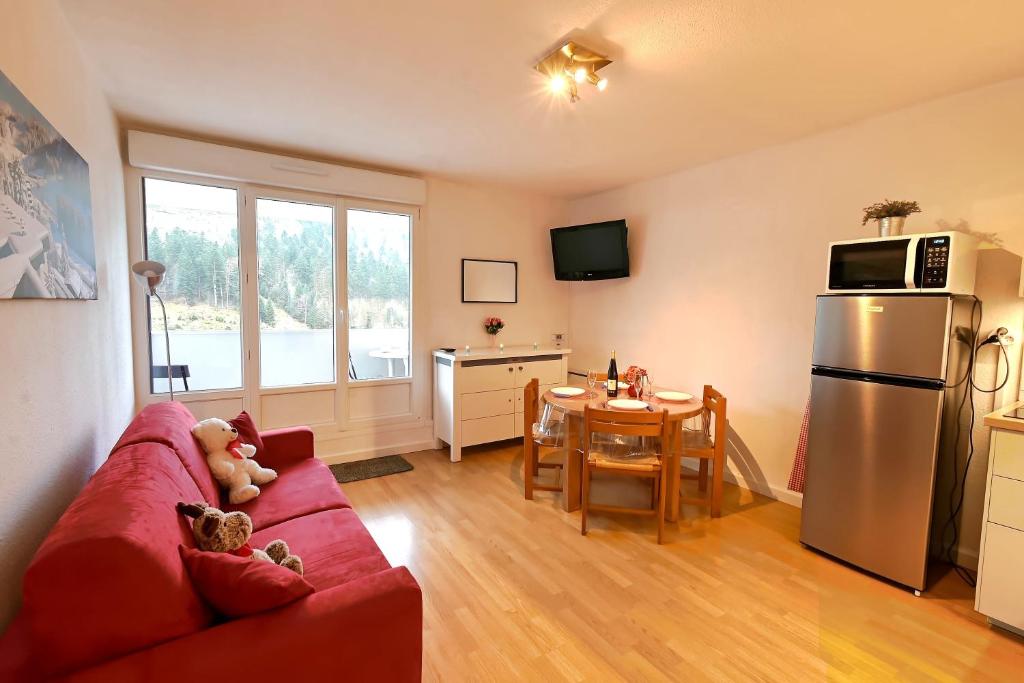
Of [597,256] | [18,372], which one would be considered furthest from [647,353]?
[18,372]

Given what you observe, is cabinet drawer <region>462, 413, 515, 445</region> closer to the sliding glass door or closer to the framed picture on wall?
the sliding glass door

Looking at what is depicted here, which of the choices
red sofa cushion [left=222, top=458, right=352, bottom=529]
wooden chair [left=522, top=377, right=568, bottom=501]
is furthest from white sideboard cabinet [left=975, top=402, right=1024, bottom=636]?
red sofa cushion [left=222, top=458, right=352, bottom=529]

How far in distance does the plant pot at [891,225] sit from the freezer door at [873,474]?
0.81m

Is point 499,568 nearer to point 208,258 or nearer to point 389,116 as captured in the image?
point 389,116

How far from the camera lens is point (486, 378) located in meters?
4.27

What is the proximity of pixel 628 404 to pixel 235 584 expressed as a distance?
236cm

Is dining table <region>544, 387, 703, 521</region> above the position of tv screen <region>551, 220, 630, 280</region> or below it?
below

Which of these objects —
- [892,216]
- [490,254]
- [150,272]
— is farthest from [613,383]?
[150,272]

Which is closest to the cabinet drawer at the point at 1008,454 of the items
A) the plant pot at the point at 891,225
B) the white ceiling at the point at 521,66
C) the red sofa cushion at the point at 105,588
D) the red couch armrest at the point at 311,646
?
the plant pot at the point at 891,225

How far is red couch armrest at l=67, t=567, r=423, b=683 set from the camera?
1.03 meters

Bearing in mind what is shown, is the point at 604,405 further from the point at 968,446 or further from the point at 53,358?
the point at 53,358

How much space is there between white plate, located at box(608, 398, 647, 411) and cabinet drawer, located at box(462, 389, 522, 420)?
1.45 meters

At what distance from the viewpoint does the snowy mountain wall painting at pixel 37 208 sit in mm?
1232

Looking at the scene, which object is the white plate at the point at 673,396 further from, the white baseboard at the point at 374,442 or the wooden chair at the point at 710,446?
the white baseboard at the point at 374,442
